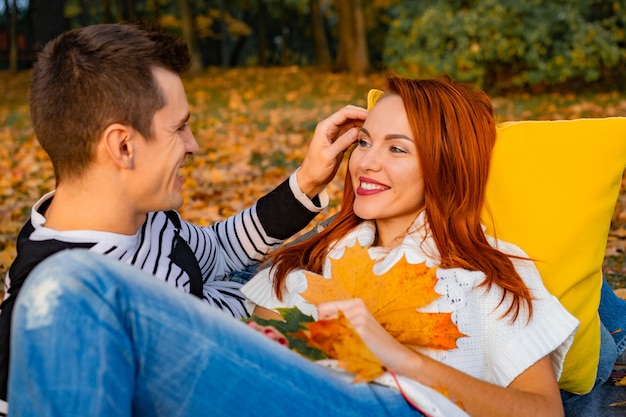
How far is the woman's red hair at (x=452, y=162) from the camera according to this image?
2.55 m

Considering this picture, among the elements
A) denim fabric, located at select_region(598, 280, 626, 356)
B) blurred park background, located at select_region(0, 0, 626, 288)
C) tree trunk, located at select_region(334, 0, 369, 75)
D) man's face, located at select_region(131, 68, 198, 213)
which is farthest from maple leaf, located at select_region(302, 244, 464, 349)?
tree trunk, located at select_region(334, 0, 369, 75)

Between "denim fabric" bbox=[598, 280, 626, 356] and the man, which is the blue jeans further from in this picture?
"denim fabric" bbox=[598, 280, 626, 356]

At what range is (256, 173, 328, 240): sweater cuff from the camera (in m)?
2.98

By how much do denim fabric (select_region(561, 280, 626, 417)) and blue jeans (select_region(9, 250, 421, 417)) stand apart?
3.49 feet

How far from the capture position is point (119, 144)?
2195 mm

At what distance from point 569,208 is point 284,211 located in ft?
3.32

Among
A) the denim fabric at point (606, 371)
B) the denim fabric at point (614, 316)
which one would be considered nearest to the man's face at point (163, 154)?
the denim fabric at point (606, 371)

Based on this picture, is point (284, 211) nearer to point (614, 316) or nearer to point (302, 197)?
point (302, 197)

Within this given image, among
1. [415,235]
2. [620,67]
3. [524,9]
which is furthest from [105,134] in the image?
[620,67]

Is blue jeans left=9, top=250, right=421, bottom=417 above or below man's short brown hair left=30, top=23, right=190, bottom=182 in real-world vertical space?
below

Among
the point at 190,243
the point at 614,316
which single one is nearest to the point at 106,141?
the point at 190,243

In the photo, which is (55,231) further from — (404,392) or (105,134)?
(404,392)

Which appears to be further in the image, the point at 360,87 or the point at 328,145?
the point at 360,87

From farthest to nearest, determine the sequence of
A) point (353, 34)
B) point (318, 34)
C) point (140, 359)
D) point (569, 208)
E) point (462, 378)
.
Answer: point (318, 34) < point (353, 34) < point (569, 208) < point (462, 378) < point (140, 359)
